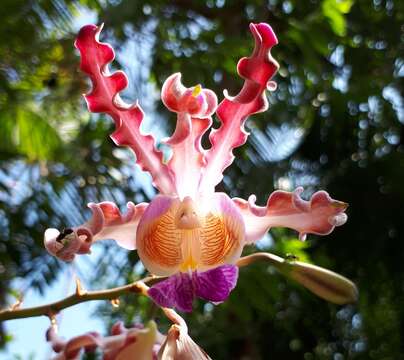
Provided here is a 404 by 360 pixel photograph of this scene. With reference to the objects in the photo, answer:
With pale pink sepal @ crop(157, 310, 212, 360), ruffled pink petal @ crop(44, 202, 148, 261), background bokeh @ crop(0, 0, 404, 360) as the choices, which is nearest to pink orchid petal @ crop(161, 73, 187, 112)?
ruffled pink petal @ crop(44, 202, 148, 261)

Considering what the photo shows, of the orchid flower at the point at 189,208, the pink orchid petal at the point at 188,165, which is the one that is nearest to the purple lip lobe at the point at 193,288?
the orchid flower at the point at 189,208

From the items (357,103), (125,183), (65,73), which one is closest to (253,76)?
(125,183)

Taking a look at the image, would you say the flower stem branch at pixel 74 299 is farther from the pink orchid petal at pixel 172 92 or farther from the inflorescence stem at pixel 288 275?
the pink orchid petal at pixel 172 92

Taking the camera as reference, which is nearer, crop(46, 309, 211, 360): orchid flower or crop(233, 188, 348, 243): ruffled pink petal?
crop(46, 309, 211, 360): orchid flower

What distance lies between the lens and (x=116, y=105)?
0.83 meters

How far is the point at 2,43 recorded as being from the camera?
238 centimetres

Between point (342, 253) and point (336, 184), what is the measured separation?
0.82ft

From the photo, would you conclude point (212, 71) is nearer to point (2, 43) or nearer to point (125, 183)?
point (125, 183)

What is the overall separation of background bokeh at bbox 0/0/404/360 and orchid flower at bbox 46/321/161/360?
1.26 metres

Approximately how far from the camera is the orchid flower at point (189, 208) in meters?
0.81

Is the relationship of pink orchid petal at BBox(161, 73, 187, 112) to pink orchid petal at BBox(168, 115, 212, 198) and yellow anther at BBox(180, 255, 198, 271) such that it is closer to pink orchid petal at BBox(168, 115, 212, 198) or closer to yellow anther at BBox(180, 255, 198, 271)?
pink orchid petal at BBox(168, 115, 212, 198)

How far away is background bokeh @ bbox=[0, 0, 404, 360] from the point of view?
2.28 meters

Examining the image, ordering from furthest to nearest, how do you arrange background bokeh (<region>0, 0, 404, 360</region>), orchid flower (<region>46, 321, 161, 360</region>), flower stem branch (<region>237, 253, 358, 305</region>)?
background bokeh (<region>0, 0, 404, 360</region>) → flower stem branch (<region>237, 253, 358, 305</region>) → orchid flower (<region>46, 321, 161, 360</region>)

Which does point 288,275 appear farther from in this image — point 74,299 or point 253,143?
point 253,143
